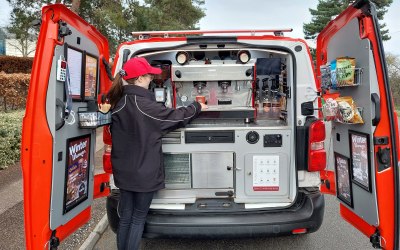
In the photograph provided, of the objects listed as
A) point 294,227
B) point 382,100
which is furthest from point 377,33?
point 294,227

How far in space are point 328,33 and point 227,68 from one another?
1.06 meters

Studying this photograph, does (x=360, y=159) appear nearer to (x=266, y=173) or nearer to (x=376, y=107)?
(x=376, y=107)

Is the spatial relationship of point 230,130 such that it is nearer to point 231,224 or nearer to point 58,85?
point 231,224

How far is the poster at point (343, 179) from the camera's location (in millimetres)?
2971

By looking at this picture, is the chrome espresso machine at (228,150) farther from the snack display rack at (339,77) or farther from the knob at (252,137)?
the snack display rack at (339,77)

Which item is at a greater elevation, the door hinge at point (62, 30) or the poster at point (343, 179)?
the door hinge at point (62, 30)

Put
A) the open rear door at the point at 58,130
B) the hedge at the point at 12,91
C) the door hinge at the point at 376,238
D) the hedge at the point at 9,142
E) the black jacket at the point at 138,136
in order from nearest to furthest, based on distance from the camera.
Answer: the open rear door at the point at 58,130
the door hinge at the point at 376,238
the black jacket at the point at 138,136
the hedge at the point at 9,142
the hedge at the point at 12,91

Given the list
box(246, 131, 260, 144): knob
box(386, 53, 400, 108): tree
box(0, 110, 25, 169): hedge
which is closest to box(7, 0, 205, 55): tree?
box(0, 110, 25, 169): hedge

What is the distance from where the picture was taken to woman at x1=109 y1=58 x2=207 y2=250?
287 centimetres

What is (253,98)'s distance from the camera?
4148 mm

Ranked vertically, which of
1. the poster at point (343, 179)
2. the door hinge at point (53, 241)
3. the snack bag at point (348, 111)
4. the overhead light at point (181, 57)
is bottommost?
the door hinge at point (53, 241)

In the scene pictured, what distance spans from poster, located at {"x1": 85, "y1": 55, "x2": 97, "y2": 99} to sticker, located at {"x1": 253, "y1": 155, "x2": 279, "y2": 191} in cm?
Result: 163

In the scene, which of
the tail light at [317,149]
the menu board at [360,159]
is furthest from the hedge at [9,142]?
the menu board at [360,159]

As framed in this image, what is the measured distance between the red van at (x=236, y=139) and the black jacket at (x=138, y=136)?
18cm
